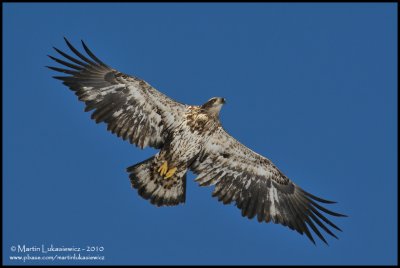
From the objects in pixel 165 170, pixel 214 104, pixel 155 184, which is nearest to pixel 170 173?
pixel 165 170

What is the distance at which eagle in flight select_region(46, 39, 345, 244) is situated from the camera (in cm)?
2067

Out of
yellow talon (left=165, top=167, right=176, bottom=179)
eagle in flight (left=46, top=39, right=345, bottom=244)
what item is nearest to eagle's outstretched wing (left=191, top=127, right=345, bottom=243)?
eagle in flight (left=46, top=39, right=345, bottom=244)

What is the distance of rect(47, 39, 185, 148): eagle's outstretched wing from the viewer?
20.5 meters

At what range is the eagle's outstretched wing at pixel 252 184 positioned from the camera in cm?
2150

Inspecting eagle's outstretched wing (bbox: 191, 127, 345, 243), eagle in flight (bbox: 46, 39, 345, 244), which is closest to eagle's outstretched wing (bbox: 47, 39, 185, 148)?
eagle in flight (bbox: 46, 39, 345, 244)

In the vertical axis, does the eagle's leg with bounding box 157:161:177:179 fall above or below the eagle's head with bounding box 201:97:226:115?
Result: below

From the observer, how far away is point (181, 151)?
20859 mm

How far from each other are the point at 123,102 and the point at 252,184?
3744mm

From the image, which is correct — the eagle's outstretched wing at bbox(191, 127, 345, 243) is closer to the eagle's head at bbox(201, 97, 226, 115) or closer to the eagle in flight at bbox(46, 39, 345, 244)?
the eagle in flight at bbox(46, 39, 345, 244)

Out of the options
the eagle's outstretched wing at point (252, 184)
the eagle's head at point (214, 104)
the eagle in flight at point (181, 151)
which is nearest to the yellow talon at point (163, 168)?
the eagle in flight at point (181, 151)

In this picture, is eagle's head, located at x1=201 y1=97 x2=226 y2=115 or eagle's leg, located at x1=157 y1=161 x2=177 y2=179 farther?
eagle's leg, located at x1=157 y1=161 x2=177 y2=179

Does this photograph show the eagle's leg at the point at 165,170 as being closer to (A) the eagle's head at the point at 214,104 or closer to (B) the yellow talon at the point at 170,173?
(B) the yellow talon at the point at 170,173

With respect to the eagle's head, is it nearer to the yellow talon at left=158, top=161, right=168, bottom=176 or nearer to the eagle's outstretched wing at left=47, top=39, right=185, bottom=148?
the eagle's outstretched wing at left=47, top=39, right=185, bottom=148

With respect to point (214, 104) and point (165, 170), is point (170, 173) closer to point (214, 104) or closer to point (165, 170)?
point (165, 170)
